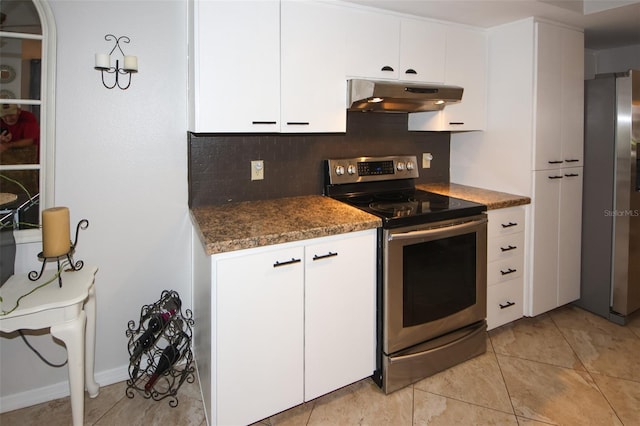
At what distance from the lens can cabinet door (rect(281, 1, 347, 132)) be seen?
2.15 meters

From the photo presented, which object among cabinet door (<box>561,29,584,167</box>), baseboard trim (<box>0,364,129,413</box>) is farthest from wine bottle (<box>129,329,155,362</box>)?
cabinet door (<box>561,29,584,167</box>)

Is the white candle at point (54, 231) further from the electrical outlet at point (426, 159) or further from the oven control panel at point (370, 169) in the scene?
the electrical outlet at point (426, 159)

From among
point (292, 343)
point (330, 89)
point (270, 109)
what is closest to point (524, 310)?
point (292, 343)

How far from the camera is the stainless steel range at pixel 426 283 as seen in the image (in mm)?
2076

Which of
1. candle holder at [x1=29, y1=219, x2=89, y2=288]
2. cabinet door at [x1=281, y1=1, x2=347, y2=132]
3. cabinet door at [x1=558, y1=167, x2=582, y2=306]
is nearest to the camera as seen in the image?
candle holder at [x1=29, y1=219, x2=89, y2=288]

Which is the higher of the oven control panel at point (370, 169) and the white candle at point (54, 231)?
the oven control panel at point (370, 169)

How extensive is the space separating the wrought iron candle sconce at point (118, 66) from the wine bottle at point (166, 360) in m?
1.36

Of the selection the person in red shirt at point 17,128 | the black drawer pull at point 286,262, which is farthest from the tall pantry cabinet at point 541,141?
the person in red shirt at point 17,128

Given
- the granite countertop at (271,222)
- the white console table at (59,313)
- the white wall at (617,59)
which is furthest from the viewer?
the white wall at (617,59)

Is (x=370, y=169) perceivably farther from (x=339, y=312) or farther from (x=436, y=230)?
(x=339, y=312)

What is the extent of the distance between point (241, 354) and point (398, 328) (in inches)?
32.4

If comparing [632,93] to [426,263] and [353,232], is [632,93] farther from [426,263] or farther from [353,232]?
[353,232]

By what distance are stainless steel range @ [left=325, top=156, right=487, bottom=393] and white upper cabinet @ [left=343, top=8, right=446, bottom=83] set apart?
649 millimetres

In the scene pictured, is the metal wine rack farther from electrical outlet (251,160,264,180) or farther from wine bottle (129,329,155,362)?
electrical outlet (251,160,264,180)
